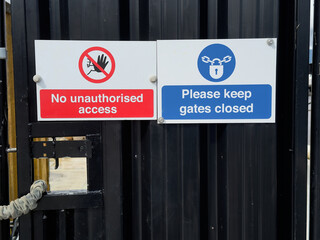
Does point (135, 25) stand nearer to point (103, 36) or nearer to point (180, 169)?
point (103, 36)

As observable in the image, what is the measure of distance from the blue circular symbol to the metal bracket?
58cm

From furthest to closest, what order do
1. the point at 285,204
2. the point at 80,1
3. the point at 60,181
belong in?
the point at 60,181
the point at 285,204
the point at 80,1

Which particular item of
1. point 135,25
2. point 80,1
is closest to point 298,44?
point 135,25

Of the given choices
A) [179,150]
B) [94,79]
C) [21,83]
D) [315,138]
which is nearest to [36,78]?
[21,83]

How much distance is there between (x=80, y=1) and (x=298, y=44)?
924mm

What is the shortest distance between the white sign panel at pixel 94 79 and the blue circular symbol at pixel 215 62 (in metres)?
0.20

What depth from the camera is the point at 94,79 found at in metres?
1.32

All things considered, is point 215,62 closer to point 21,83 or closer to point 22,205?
point 21,83

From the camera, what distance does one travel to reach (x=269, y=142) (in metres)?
1.38

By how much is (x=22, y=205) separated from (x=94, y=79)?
581mm

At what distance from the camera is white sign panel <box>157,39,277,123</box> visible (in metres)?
1.33

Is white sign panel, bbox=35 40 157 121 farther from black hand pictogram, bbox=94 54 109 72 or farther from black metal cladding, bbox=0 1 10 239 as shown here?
black metal cladding, bbox=0 1 10 239

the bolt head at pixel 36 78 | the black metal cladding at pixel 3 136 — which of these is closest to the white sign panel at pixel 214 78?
the bolt head at pixel 36 78

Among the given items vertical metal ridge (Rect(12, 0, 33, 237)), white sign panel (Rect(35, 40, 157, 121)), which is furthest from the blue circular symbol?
vertical metal ridge (Rect(12, 0, 33, 237))
